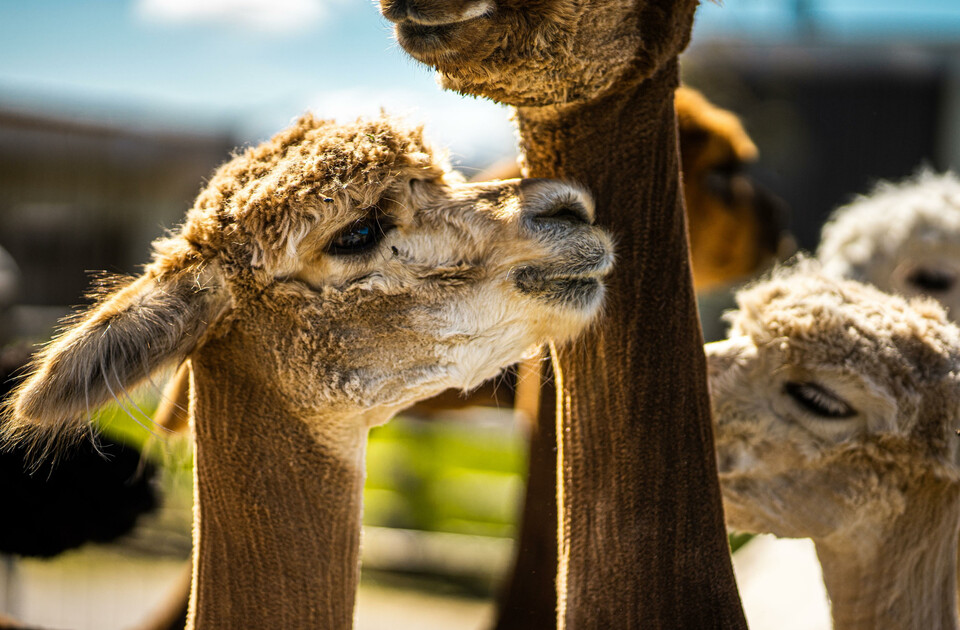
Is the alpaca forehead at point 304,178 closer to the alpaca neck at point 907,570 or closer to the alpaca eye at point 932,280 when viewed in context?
the alpaca neck at point 907,570

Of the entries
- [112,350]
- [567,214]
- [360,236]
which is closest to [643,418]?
[567,214]

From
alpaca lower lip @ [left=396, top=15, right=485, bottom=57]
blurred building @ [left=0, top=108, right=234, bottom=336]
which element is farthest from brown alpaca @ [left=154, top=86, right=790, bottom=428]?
blurred building @ [left=0, top=108, right=234, bottom=336]

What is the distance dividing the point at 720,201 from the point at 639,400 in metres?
3.53

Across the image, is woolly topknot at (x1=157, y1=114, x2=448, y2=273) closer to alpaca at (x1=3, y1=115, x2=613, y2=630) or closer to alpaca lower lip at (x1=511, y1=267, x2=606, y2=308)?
alpaca at (x1=3, y1=115, x2=613, y2=630)

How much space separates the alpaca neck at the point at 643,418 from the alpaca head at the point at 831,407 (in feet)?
1.35

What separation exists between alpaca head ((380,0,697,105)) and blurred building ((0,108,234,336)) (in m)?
9.82

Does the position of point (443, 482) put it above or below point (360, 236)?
below

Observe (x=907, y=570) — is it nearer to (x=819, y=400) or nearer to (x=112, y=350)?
(x=819, y=400)

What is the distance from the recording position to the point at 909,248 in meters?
3.95

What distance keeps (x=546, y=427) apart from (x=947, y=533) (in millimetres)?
1148

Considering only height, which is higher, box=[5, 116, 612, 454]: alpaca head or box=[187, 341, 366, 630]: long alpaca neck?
box=[5, 116, 612, 454]: alpaca head

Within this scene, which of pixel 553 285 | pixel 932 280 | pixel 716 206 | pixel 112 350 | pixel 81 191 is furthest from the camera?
pixel 81 191

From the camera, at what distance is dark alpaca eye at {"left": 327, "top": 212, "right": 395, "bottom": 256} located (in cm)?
176

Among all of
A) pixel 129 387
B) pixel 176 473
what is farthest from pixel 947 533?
pixel 176 473
